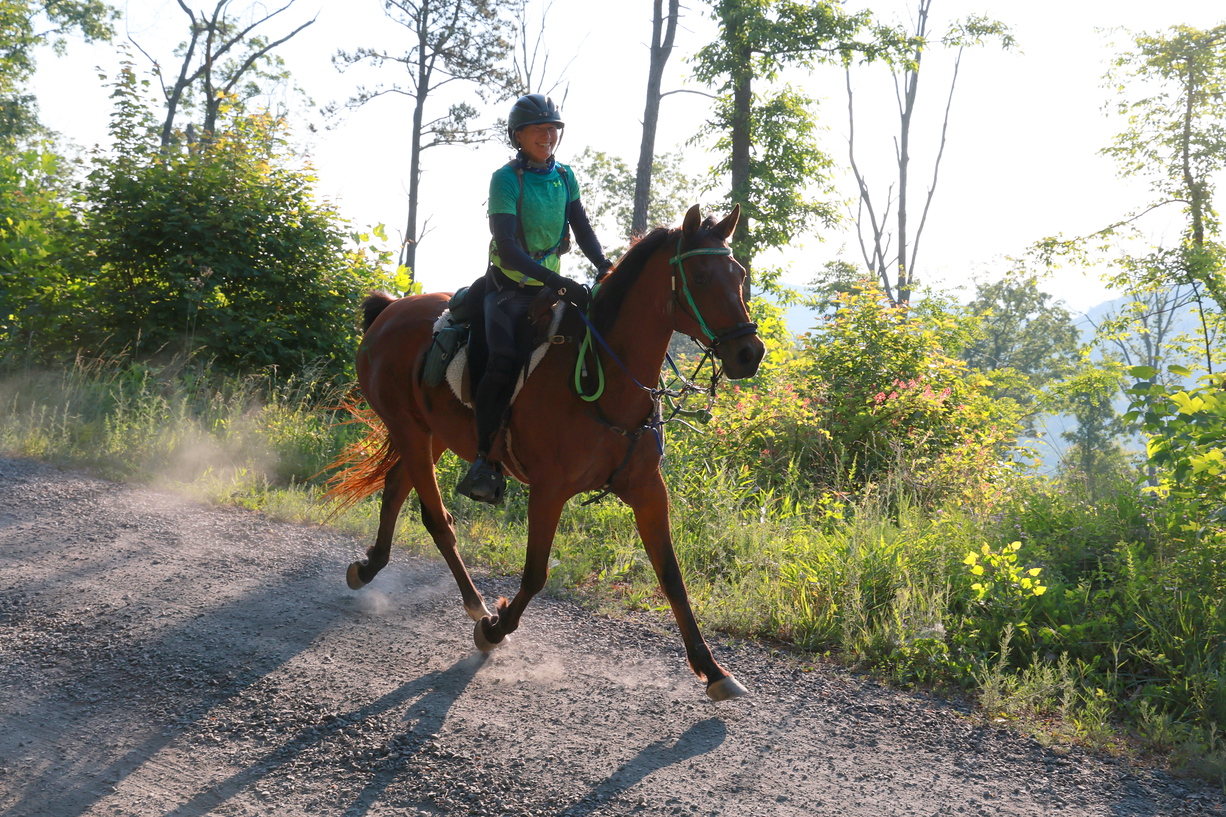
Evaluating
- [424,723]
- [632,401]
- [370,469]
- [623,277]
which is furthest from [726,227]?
[370,469]

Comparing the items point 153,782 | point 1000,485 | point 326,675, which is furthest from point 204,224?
point 1000,485

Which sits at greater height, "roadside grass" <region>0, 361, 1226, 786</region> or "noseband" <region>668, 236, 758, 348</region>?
"noseband" <region>668, 236, 758, 348</region>

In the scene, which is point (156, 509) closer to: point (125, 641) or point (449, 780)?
point (125, 641)

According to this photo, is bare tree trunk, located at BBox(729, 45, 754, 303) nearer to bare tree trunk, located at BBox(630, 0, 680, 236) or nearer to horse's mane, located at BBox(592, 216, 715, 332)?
bare tree trunk, located at BBox(630, 0, 680, 236)

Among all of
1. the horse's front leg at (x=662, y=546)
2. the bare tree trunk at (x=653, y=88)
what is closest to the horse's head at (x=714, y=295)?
the horse's front leg at (x=662, y=546)

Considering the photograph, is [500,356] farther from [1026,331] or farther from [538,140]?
[1026,331]

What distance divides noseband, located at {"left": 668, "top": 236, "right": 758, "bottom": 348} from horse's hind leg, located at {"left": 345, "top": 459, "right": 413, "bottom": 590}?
2.75m

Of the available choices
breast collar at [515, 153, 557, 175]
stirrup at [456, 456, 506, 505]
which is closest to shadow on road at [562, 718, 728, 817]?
stirrup at [456, 456, 506, 505]

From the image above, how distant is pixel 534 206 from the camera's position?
4527mm

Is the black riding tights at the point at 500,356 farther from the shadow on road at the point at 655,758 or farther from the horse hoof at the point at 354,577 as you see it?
the shadow on road at the point at 655,758

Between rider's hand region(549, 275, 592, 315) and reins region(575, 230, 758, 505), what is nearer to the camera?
reins region(575, 230, 758, 505)

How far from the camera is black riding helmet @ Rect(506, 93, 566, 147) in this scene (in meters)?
4.44

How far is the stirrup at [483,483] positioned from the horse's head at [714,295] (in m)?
1.41

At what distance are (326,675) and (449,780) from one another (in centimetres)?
125
